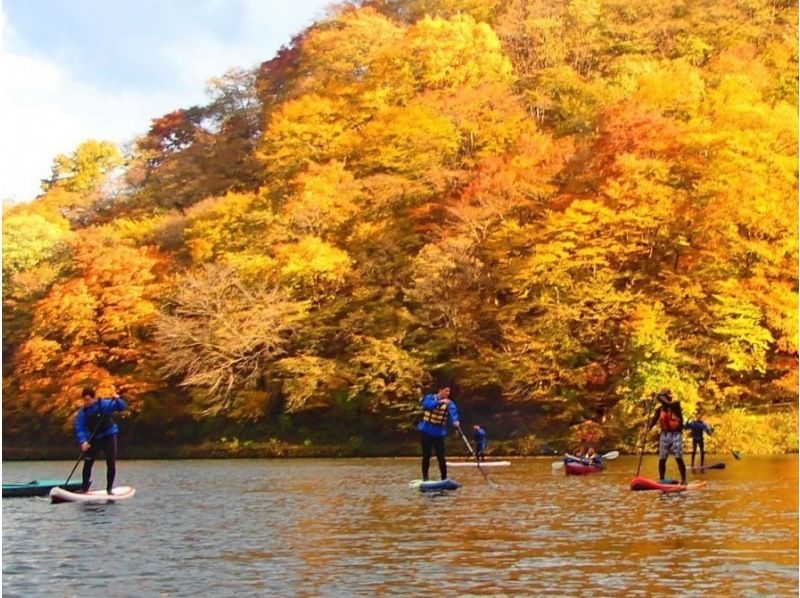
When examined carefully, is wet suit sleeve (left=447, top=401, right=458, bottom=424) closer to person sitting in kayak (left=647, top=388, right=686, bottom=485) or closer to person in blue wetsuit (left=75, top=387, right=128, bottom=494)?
person sitting in kayak (left=647, top=388, right=686, bottom=485)

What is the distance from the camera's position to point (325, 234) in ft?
194

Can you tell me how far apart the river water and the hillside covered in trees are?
69.4ft

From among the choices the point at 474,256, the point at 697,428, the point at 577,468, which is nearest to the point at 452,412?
the point at 577,468

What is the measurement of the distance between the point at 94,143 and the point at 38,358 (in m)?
46.3

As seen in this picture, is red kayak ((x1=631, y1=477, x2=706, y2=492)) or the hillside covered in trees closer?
red kayak ((x1=631, y1=477, x2=706, y2=492))

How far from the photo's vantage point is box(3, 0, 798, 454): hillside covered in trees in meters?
44.9

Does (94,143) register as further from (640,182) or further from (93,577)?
(93,577)

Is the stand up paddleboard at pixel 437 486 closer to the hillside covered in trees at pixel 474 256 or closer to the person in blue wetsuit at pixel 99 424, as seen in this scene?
the person in blue wetsuit at pixel 99 424

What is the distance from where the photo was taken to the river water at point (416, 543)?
10875mm

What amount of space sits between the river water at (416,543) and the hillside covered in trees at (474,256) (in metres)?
21.2

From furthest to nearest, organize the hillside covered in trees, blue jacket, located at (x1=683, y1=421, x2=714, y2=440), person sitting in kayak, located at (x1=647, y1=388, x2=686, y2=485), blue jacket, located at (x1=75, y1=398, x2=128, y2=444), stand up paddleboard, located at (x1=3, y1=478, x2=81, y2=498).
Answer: the hillside covered in trees < blue jacket, located at (x1=683, y1=421, x2=714, y2=440) < stand up paddleboard, located at (x1=3, y1=478, x2=81, y2=498) < person sitting in kayak, located at (x1=647, y1=388, x2=686, y2=485) < blue jacket, located at (x1=75, y1=398, x2=128, y2=444)

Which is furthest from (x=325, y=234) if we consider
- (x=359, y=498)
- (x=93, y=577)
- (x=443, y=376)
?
(x=93, y=577)

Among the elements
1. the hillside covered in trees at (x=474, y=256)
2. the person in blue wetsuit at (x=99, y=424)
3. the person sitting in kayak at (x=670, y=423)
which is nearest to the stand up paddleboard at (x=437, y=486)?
the person sitting in kayak at (x=670, y=423)

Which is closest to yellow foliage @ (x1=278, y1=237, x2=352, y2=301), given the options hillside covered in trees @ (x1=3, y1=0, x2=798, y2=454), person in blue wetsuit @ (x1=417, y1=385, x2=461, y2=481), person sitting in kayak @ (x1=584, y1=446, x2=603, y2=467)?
hillside covered in trees @ (x1=3, y1=0, x2=798, y2=454)
